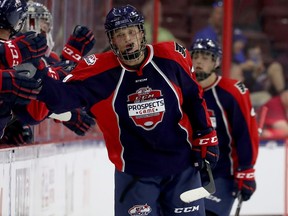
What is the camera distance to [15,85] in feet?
10.1

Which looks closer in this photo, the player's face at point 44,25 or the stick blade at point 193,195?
the stick blade at point 193,195

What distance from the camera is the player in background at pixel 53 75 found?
3.76 m

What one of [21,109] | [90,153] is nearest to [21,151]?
[21,109]

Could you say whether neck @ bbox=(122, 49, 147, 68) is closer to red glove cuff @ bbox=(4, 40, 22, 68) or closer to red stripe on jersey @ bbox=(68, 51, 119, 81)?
red stripe on jersey @ bbox=(68, 51, 119, 81)

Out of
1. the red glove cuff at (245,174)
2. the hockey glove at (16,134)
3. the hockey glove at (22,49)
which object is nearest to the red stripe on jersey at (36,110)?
the hockey glove at (16,134)

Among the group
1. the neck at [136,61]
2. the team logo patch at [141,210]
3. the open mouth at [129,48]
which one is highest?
the open mouth at [129,48]

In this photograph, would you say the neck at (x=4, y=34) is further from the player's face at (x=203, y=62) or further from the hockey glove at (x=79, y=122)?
the player's face at (x=203, y=62)

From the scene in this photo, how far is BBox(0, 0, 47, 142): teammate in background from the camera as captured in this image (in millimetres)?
3096

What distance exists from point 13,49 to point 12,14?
8.4 inches

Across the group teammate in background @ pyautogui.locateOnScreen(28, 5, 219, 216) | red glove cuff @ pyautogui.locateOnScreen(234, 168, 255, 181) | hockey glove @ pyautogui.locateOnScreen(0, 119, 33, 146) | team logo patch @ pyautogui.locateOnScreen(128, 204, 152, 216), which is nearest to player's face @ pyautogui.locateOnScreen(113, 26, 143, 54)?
Result: teammate in background @ pyautogui.locateOnScreen(28, 5, 219, 216)

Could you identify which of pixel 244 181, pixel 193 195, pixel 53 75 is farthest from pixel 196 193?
pixel 244 181

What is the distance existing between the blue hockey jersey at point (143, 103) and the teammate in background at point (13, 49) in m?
0.16

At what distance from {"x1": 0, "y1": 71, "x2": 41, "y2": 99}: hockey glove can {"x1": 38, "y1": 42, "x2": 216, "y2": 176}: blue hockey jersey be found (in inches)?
9.3

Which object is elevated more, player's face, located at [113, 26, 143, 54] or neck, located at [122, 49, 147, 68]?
player's face, located at [113, 26, 143, 54]
